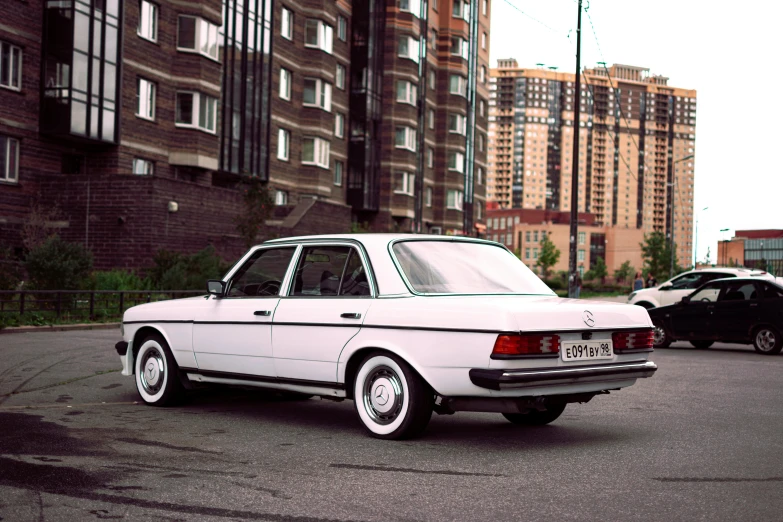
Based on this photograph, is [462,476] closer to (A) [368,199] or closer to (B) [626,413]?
(B) [626,413]

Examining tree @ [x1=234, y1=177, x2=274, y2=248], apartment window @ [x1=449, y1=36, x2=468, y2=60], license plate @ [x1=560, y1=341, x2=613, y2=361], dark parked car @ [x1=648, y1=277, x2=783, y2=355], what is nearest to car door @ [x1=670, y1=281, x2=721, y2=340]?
dark parked car @ [x1=648, y1=277, x2=783, y2=355]

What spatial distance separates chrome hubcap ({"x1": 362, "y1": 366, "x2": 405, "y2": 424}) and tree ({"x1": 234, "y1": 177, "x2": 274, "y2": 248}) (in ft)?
91.2

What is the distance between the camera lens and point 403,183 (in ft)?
197

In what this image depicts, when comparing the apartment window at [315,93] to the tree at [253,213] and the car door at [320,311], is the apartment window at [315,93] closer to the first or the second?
the tree at [253,213]

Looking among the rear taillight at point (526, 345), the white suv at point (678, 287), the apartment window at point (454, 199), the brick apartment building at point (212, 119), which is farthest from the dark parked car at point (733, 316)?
the apartment window at point (454, 199)

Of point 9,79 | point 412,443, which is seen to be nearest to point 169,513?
point 412,443

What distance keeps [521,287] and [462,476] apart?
234cm

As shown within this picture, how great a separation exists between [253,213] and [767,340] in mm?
20523

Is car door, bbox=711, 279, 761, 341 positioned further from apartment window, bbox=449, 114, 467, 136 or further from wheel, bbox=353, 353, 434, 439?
apartment window, bbox=449, 114, 467, 136

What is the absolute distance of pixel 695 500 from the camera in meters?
5.45

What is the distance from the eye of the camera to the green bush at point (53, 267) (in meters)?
23.2

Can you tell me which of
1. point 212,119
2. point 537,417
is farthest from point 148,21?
point 537,417

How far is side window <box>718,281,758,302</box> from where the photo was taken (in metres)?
19.3

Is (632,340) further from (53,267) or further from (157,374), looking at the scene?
(53,267)
